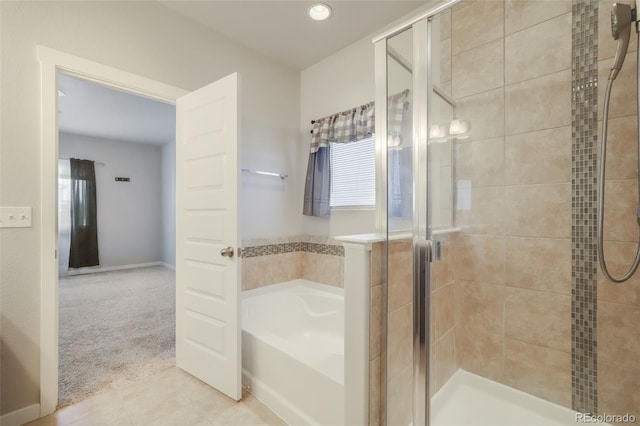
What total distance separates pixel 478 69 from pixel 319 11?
3.92 ft

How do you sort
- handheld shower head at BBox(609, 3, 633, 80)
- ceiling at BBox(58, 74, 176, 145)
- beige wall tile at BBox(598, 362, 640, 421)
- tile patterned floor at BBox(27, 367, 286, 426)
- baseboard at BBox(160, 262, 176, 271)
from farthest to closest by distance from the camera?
baseboard at BBox(160, 262, 176, 271) < ceiling at BBox(58, 74, 176, 145) < tile patterned floor at BBox(27, 367, 286, 426) < beige wall tile at BBox(598, 362, 640, 421) < handheld shower head at BBox(609, 3, 633, 80)

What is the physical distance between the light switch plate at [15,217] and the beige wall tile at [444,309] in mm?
2198

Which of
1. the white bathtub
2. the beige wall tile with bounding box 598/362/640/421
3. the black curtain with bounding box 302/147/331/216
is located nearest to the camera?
the beige wall tile with bounding box 598/362/640/421

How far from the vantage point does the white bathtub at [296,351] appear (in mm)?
1446

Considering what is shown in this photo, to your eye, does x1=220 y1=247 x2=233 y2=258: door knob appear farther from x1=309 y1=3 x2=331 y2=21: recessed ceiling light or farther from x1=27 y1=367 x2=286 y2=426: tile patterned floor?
x1=309 y1=3 x2=331 y2=21: recessed ceiling light

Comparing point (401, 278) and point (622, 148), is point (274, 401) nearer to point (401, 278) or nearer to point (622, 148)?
point (401, 278)

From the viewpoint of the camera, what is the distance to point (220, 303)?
6.05 feet

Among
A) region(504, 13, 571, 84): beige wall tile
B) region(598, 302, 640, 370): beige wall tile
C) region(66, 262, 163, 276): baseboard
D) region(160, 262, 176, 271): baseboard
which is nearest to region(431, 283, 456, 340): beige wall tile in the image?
region(598, 302, 640, 370): beige wall tile

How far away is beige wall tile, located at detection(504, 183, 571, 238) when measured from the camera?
1495 millimetres

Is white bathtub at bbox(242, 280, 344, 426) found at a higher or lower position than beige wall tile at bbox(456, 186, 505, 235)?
lower

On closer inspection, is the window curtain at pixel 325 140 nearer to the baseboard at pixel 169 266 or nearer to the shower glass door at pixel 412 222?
the shower glass door at pixel 412 222

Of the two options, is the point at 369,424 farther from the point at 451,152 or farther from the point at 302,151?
the point at 302,151

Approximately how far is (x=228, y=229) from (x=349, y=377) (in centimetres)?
107

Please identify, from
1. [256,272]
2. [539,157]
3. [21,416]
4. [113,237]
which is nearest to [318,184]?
[256,272]
